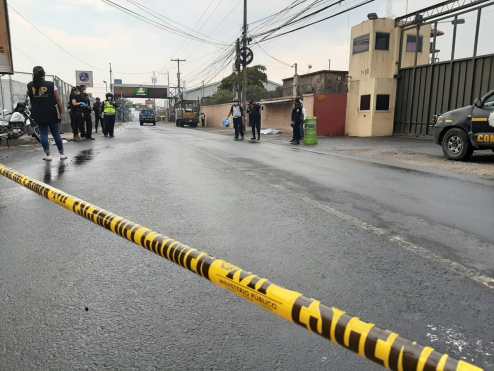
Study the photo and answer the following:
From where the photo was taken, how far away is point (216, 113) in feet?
171

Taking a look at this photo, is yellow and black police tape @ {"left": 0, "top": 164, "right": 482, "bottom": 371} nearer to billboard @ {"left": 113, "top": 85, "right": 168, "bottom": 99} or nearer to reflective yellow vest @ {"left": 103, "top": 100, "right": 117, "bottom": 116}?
reflective yellow vest @ {"left": 103, "top": 100, "right": 117, "bottom": 116}

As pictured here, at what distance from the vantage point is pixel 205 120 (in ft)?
186

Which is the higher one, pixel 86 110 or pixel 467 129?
pixel 86 110

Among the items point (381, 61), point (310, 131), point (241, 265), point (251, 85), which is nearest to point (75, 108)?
point (310, 131)

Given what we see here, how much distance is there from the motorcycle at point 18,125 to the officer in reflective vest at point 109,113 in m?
3.97

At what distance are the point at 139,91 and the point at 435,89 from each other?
276 ft

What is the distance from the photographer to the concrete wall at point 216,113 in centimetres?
4766

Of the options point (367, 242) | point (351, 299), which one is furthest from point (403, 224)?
point (351, 299)

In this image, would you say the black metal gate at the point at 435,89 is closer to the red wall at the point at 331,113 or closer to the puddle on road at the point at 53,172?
the red wall at the point at 331,113

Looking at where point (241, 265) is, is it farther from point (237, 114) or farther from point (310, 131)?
point (237, 114)

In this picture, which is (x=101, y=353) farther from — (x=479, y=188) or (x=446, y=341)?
(x=479, y=188)

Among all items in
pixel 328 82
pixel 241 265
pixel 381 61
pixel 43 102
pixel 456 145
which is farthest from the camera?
pixel 328 82

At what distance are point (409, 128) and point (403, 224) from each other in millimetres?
17550

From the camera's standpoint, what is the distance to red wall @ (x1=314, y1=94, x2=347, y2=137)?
24.4 m
